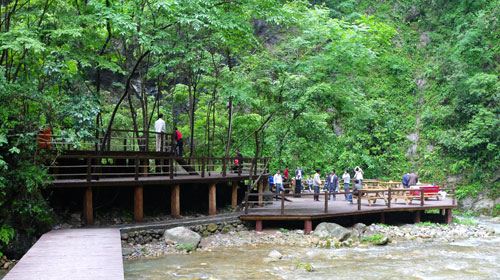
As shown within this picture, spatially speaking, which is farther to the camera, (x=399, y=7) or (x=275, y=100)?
(x=399, y=7)

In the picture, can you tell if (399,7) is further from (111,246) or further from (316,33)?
(111,246)

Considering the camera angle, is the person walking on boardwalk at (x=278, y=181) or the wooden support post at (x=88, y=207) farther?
the person walking on boardwalk at (x=278, y=181)

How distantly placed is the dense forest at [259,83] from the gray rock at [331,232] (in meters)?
4.38

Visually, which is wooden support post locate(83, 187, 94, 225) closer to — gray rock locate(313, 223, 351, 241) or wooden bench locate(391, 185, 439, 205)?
gray rock locate(313, 223, 351, 241)

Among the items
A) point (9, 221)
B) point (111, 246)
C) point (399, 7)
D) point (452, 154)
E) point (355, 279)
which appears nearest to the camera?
point (111, 246)

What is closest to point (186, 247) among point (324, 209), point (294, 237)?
point (294, 237)

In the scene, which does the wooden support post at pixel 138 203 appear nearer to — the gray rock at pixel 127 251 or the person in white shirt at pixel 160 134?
the gray rock at pixel 127 251

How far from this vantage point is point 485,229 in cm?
2075

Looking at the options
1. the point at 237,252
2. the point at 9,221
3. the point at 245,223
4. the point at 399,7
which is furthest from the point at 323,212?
the point at 399,7

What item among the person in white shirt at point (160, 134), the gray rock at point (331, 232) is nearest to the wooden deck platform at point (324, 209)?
the gray rock at point (331, 232)

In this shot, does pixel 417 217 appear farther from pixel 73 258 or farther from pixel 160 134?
pixel 73 258

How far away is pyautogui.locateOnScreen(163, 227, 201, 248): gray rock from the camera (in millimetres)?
16172

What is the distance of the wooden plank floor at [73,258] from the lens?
8.71m

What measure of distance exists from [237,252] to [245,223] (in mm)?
3224
